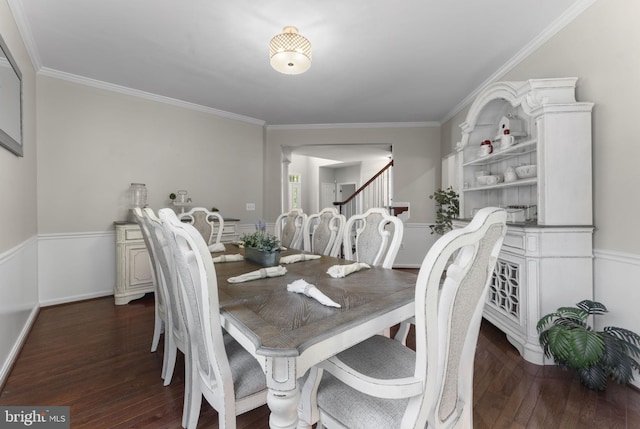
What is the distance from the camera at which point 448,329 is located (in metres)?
0.75

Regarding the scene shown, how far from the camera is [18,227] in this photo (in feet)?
7.39

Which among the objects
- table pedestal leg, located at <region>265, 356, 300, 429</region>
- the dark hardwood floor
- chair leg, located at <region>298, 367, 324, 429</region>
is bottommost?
the dark hardwood floor

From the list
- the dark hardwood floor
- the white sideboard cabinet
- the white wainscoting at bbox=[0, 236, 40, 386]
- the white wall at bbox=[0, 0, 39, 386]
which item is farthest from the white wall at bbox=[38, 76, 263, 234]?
the dark hardwood floor

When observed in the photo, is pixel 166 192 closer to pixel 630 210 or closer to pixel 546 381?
pixel 546 381

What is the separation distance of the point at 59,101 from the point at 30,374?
2.74 metres

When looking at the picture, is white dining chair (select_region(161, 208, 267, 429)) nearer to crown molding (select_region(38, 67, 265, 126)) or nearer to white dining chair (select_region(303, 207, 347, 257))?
white dining chair (select_region(303, 207, 347, 257))

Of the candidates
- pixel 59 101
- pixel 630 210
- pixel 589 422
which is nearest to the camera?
pixel 589 422

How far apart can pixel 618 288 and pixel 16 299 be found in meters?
4.14

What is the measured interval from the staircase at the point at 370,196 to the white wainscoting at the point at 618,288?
4467mm

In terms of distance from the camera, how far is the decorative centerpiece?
→ 1838mm

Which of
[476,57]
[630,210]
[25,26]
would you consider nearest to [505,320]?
[630,210]

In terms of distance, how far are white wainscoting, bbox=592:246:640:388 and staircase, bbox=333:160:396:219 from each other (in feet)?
14.7

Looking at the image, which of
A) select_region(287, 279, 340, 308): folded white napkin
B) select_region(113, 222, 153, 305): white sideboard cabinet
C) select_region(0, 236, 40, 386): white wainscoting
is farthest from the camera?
select_region(113, 222, 153, 305): white sideboard cabinet

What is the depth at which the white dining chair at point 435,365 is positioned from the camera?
0.72 metres
